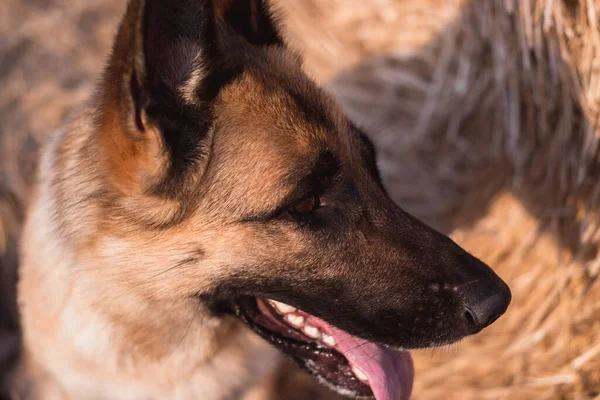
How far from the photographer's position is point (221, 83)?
2029 mm

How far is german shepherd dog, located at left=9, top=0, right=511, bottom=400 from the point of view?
1916mm

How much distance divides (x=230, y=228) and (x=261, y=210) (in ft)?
0.39

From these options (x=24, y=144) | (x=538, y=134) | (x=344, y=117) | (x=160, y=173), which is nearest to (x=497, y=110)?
(x=538, y=134)

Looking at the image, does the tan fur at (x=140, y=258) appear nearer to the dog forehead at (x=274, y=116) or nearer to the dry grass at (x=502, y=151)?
the dog forehead at (x=274, y=116)

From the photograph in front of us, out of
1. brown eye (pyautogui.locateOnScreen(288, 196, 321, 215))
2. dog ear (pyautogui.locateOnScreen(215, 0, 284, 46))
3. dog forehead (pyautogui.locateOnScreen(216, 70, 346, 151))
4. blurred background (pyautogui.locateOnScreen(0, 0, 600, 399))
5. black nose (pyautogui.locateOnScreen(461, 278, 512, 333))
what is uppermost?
dog ear (pyautogui.locateOnScreen(215, 0, 284, 46))

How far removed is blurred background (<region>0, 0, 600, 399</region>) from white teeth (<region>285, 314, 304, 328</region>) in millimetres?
1156

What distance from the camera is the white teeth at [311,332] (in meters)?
2.39

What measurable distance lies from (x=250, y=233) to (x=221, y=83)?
19.6 inches

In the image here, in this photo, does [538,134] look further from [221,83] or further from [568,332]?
[221,83]

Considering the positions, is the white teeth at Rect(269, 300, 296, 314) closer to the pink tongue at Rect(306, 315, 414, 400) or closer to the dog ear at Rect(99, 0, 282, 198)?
the pink tongue at Rect(306, 315, 414, 400)

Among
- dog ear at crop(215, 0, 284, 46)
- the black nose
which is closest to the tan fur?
dog ear at crop(215, 0, 284, 46)

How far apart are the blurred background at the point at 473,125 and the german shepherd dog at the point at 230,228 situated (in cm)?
68

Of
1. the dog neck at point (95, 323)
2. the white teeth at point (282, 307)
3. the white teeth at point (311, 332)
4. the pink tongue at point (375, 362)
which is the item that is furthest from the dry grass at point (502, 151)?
the dog neck at point (95, 323)

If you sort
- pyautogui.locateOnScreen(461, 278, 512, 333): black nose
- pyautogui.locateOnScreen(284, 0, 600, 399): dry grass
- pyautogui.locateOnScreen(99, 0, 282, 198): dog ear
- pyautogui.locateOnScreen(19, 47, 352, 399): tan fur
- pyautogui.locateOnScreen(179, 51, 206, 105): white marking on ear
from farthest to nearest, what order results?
pyautogui.locateOnScreen(284, 0, 600, 399): dry grass → pyautogui.locateOnScreen(461, 278, 512, 333): black nose → pyautogui.locateOnScreen(19, 47, 352, 399): tan fur → pyautogui.locateOnScreen(179, 51, 206, 105): white marking on ear → pyautogui.locateOnScreen(99, 0, 282, 198): dog ear
